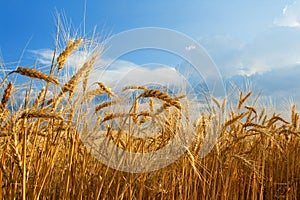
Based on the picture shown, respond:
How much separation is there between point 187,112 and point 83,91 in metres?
0.95

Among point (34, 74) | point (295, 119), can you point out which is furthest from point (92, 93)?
point (295, 119)

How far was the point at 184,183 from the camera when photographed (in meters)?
2.82

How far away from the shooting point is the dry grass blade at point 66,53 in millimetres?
Result: 2226

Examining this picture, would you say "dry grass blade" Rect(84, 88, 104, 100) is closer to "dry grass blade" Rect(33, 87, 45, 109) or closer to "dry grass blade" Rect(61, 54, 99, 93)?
"dry grass blade" Rect(61, 54, 99, 93)

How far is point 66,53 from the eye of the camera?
2.29 meters

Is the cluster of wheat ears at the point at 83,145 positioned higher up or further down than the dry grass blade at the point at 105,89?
further down

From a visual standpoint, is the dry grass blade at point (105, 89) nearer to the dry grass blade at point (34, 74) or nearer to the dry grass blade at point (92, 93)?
the dry grass blade at point (92, 93)

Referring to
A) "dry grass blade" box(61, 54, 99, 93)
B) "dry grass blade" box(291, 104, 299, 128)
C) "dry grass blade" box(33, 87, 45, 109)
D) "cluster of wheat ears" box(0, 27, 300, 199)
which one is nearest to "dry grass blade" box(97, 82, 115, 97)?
"cluster of wheat ears" box(0, 27, 300, 199)

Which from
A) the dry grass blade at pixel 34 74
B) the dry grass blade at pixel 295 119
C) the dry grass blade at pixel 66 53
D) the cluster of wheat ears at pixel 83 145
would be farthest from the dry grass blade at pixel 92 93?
the dry grass blade at pixel 295 119

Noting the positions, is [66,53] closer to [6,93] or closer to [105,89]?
[105,89]

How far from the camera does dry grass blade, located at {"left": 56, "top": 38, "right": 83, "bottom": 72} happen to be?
87.6 inches

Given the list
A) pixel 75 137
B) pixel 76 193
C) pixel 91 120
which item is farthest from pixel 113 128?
pixel 76 193

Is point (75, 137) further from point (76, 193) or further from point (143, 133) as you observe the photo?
point (143, 133)

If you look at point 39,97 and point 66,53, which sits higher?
point 66,53
